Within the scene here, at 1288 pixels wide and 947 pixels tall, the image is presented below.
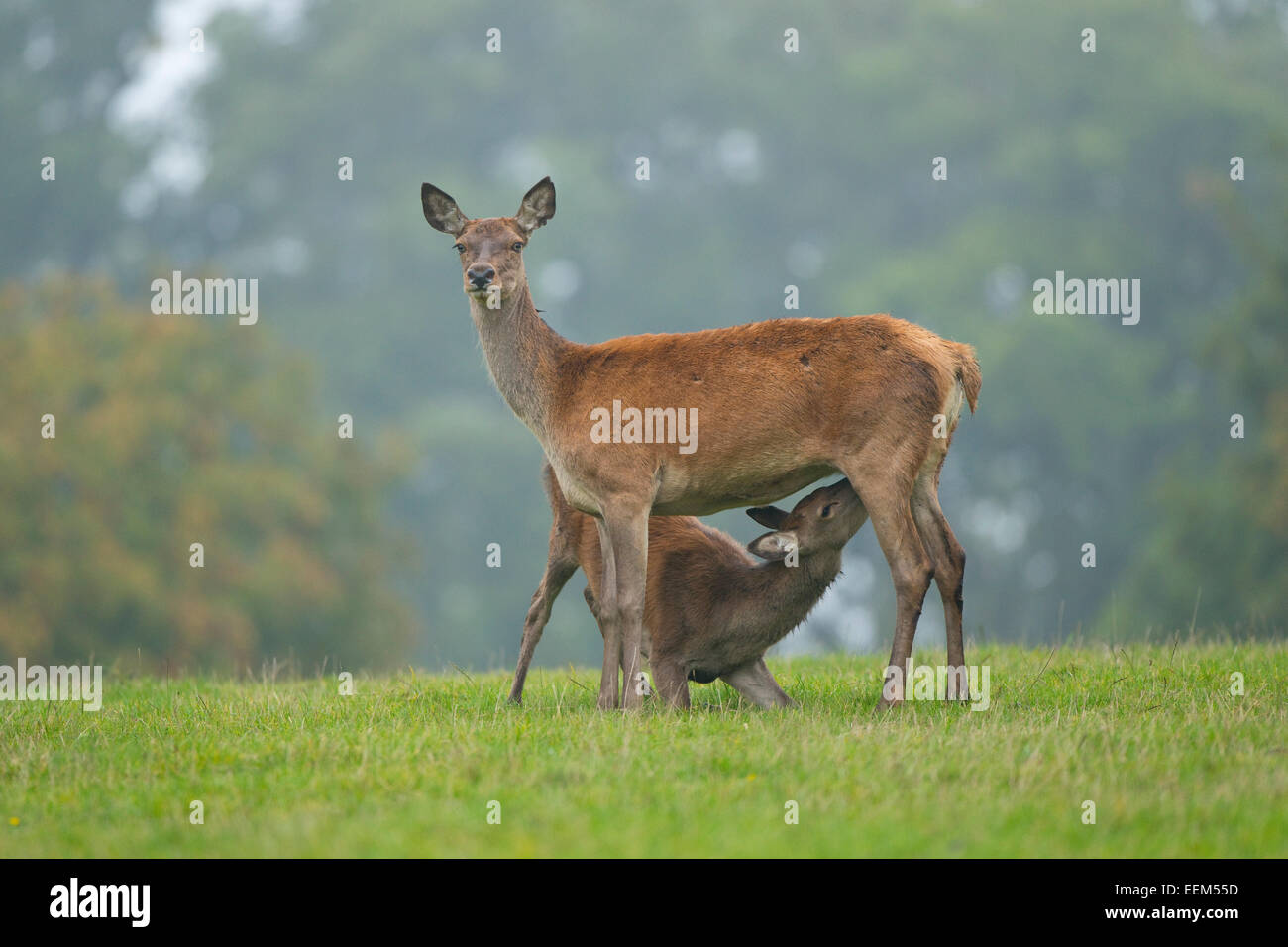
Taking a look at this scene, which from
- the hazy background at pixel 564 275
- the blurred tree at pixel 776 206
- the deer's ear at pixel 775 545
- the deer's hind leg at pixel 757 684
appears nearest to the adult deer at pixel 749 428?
the deer's ear at pixel 775 545

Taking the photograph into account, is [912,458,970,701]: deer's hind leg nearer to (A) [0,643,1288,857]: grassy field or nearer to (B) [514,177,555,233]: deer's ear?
(A) [0,643,1288,857]: grassy field

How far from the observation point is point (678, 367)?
898cm

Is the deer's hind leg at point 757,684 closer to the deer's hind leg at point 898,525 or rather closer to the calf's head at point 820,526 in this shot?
the calf's head at point 820,526

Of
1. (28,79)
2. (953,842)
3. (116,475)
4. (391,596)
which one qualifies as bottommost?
(953,842)

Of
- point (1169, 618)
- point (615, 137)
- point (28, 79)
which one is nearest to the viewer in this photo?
point (1169, 618)

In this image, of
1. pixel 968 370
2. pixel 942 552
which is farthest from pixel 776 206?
pixel 942 552

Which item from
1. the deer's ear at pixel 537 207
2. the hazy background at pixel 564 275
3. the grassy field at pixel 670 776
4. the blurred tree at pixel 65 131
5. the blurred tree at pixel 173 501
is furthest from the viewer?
the blurred tree at pixel 65 131

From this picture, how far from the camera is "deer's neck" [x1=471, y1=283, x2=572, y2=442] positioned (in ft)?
30.5

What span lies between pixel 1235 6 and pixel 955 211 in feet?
36.9

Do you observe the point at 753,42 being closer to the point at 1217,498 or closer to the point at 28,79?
the point at 28,79

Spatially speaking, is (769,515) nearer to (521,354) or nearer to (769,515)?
(769,515)

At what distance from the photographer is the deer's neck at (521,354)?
9.30 metres

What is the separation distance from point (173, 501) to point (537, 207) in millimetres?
21442

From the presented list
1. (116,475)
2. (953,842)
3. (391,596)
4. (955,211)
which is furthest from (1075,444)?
(953,842)
